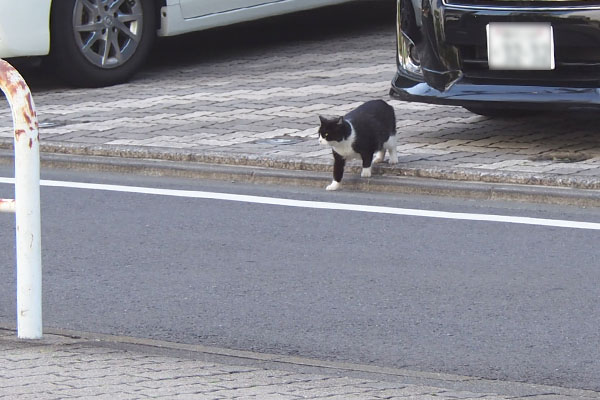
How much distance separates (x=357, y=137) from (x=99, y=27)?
4.09 metres

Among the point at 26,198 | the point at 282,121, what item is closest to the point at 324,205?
the point at 282,121

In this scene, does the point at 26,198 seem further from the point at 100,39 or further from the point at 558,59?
the point at 100,39

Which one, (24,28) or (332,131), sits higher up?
(24,28)

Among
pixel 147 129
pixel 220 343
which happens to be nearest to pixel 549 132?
pixel 147 129

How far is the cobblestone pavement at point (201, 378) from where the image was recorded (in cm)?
463

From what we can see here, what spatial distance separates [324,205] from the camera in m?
8.02

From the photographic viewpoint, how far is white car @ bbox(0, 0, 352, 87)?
1115 centimetres

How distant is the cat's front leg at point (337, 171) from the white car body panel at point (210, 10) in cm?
421

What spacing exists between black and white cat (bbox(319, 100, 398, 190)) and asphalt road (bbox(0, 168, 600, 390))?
0.22m

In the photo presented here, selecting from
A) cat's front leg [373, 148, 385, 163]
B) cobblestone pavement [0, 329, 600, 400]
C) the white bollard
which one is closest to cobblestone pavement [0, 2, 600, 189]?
cat's front leg [373, 148, 385, 163]

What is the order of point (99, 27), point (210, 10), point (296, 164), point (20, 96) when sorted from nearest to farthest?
point (20, 96) → point (296, 164) → point (99, 27) → point (210, 10)

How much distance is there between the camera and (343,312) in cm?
600

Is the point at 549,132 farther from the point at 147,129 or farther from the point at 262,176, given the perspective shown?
the point at 147,129

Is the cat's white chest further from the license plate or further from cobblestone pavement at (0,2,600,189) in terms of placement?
the license plate
